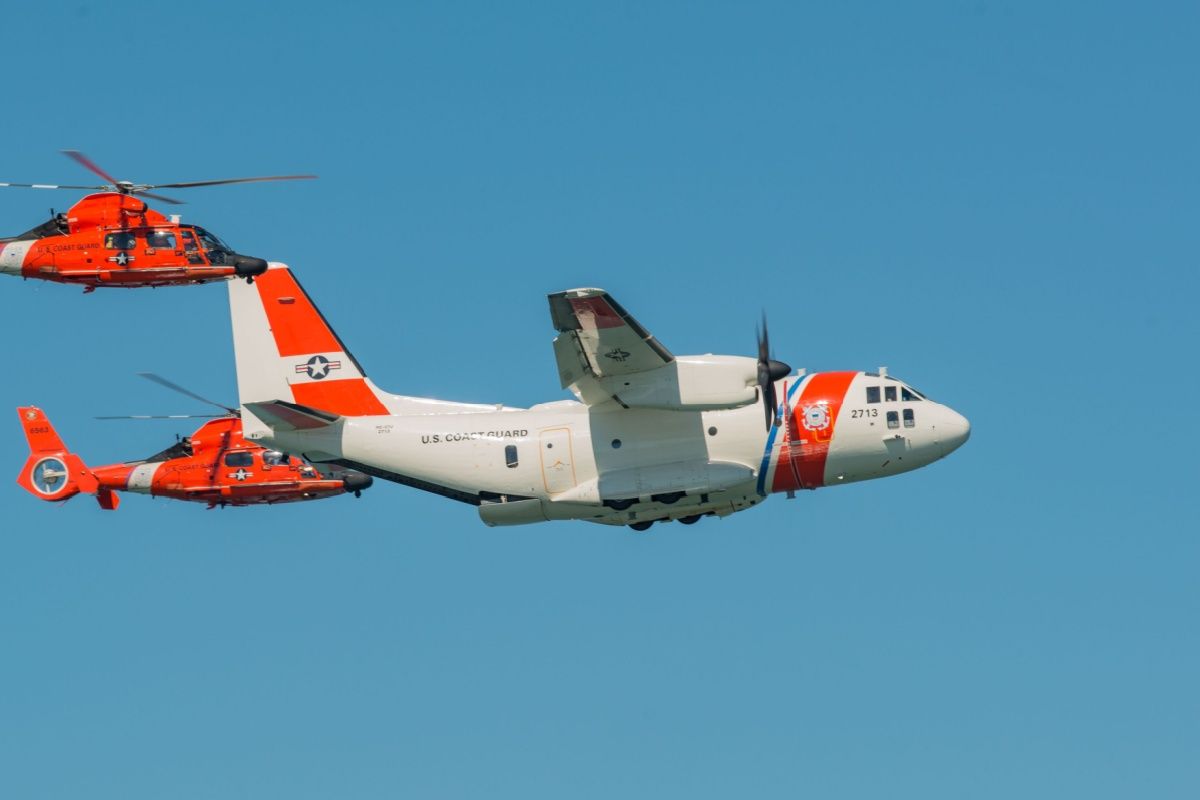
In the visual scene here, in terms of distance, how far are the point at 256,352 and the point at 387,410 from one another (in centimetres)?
310

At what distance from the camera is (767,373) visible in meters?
33.4

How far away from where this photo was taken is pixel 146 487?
47.5m

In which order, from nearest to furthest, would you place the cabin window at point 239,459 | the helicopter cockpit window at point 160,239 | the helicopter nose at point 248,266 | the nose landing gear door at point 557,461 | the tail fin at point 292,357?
the nose landing gear door at point 557,461, the tail fin at point 292,357, the helicopter nose at point 248,266, the helicopter cockpit window at point 160,239, the cabin window at point 239,459

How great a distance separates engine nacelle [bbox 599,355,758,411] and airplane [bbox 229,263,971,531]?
0.06 feet

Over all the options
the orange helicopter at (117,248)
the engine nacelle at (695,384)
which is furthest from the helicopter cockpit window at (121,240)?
the engine nacelle at (695,384)

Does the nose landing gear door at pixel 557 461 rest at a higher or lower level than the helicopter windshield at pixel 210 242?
lower

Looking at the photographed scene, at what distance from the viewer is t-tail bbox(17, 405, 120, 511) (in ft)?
158

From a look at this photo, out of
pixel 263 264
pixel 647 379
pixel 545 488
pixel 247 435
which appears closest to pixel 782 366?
pixel 647 379

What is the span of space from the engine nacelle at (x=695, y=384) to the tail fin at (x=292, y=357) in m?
6.03

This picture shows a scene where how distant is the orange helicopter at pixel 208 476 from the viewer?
152 ft

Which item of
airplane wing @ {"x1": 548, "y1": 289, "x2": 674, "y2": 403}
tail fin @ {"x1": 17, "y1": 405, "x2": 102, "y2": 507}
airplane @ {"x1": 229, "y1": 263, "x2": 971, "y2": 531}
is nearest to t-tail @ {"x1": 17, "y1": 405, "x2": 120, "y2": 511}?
tail fin @ {"x1": 17, "y1": 405, "x2": 102, "y2": 507}

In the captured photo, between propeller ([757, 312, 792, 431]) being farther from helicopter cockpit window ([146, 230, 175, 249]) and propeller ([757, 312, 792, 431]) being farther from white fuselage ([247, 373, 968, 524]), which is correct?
helicopter cockpit window ([146, 230, 175, 249])

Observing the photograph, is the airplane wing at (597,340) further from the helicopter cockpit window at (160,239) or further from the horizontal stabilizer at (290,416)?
the helicopter cockpit window at (160,239)

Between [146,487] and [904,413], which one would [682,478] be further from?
[146,487]
